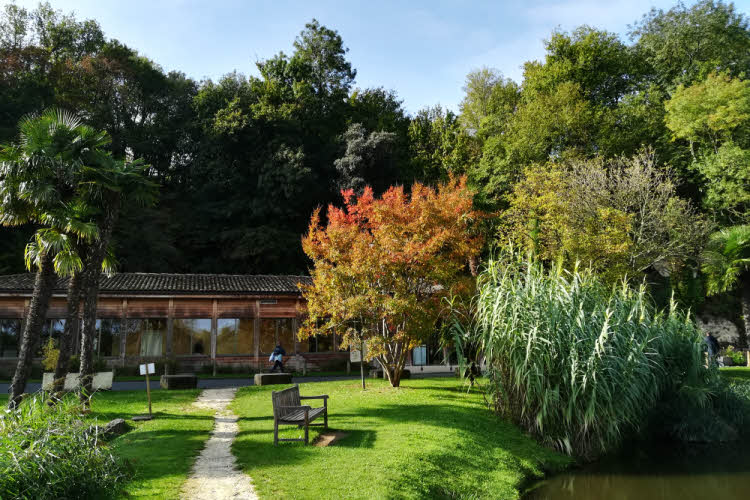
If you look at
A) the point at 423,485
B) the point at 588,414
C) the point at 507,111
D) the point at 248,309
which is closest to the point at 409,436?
the point at 423,485

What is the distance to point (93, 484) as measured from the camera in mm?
6754

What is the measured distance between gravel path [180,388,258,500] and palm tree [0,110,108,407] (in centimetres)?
562

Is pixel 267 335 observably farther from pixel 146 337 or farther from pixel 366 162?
pixel 366 162

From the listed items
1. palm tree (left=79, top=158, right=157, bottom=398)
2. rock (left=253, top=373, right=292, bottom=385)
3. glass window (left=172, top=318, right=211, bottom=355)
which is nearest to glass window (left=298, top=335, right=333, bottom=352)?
glass window (left=172, top=318, right=211, bottom=355)

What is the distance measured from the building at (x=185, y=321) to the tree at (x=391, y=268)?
10.4 m

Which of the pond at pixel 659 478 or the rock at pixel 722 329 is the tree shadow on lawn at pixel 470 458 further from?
the rock at pixel 722 329

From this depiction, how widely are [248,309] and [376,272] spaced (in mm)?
12994

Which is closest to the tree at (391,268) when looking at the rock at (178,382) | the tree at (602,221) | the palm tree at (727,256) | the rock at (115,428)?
the rock at (178,382)

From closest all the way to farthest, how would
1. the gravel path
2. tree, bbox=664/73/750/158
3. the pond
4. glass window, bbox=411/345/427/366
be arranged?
the gravel path → the pond → tree, bbox=664/73/750/158 → glass window, bbox=411/345/427/366

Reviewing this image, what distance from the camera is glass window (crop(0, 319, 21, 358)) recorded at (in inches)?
968

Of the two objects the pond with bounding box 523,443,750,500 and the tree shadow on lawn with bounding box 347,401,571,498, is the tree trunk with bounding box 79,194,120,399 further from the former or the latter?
the pond with bounding box 523,443,750,500

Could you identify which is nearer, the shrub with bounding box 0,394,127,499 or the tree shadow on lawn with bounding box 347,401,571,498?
the shrub with bounding box 0,394,127,499

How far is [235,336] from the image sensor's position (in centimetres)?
2798

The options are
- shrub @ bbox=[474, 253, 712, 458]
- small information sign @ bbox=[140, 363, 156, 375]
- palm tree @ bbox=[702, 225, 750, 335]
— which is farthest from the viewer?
palm tree @ bbox=[702, 225, 750, 335]
